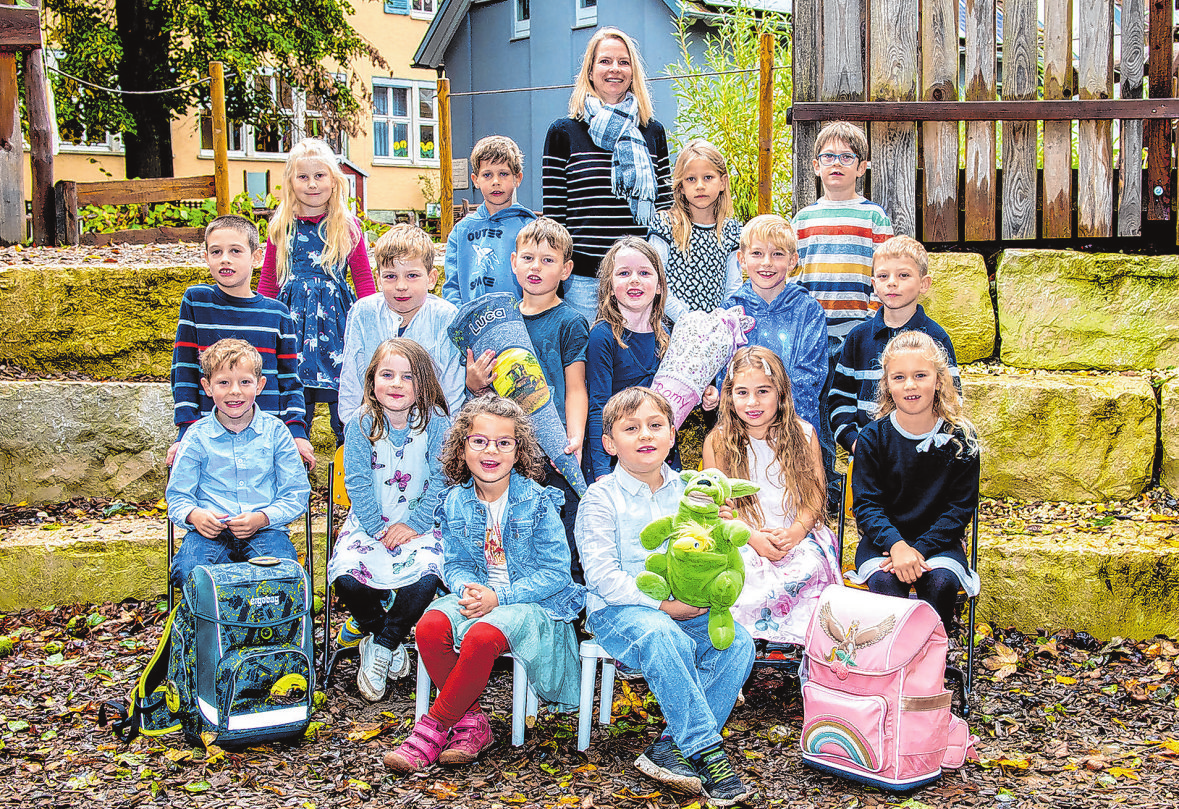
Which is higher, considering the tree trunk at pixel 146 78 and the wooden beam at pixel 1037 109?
the tree trunk at pixel 146 78

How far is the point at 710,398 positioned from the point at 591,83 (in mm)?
1683

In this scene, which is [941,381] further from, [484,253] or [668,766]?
[484,253]

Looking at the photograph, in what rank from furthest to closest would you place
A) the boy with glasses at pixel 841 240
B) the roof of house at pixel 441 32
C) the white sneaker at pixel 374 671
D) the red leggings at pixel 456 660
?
the roof of house at pixel 441 32, the boy with glasses at pixel 841 240, the white sneaker at pixel 374 671, the red leggings at pixel 456 660

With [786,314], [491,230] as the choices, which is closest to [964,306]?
[786,314]

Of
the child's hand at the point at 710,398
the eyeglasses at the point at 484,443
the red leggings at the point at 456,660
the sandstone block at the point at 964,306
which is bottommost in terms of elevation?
the red leggings at the point at 456,660

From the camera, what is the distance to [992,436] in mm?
5168

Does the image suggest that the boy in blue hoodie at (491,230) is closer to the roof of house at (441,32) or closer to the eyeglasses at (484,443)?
the eyeglasses at (484,443)

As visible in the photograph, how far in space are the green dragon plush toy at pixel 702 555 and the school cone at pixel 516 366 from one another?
0.70 m

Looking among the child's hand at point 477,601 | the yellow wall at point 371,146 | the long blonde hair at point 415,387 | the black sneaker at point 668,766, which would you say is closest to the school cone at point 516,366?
the long blonde hair at point 415,387

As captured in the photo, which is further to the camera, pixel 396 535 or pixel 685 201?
pixel 685 201

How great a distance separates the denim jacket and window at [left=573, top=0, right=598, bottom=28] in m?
14.8

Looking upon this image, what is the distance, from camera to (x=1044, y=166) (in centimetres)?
588

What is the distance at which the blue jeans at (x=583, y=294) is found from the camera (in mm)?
4758

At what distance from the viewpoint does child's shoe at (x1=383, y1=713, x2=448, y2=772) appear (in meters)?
3.40
